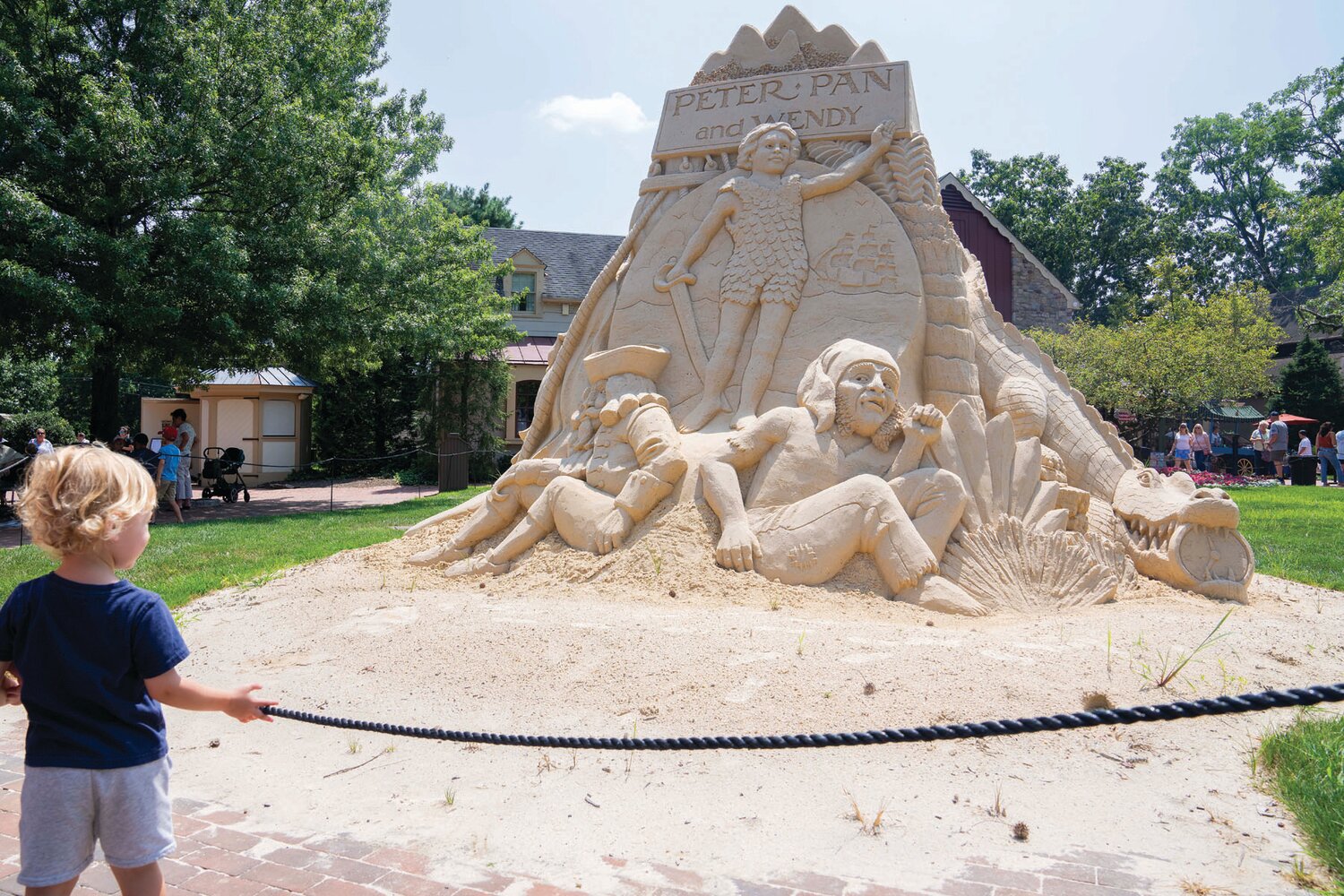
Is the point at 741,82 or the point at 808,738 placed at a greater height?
the point at 741,82

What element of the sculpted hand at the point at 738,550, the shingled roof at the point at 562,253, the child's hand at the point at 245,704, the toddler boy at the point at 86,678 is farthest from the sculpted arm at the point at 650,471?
the shingled roof at the point at 562,253

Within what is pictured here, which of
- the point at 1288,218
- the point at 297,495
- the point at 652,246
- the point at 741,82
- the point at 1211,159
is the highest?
the point at 1211,159

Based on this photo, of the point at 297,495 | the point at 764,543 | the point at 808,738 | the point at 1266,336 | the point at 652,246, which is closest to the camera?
the point at 808,738

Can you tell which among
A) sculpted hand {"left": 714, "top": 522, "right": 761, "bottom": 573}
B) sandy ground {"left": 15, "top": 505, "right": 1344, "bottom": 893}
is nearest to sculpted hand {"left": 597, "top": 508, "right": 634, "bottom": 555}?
sandy ground {"left": 15, "top": 505, "right": 1344, "bottom": 893}

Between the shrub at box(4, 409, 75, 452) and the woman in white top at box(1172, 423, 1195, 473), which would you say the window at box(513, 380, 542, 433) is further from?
the woman in white top at box(1172, 423, 1195, 473)

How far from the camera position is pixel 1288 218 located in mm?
24344

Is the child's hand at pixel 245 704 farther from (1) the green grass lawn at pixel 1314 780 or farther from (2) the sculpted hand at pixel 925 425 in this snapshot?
(2) the sculpted hand at pixel 925 425

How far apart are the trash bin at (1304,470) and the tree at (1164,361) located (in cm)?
352

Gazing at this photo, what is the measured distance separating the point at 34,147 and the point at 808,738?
44.3 ft

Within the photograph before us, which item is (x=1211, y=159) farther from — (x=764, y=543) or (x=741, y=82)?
(x=764, y=543)

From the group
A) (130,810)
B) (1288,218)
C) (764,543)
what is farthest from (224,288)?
(1288,218)

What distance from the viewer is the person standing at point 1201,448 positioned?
789 inches

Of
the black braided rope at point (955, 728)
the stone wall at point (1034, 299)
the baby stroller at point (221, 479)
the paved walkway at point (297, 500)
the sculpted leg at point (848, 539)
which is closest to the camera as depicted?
the black braided rope at point (955, 728)

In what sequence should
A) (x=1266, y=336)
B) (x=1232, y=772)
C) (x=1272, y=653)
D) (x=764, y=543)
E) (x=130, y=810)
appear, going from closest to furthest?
(x=130, y=810), (x=1232, y=772), (x=1272, y=653), (x=764, y=543), (x=1266, y=336)
